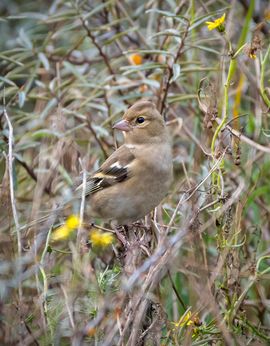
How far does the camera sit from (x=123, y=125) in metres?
4.80

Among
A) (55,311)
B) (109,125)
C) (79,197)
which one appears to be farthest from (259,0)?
(55,311)

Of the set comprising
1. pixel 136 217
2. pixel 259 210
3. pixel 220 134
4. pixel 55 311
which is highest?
pixel 220 134

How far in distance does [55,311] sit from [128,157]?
1618 mm

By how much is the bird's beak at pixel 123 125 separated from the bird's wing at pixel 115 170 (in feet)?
0.43

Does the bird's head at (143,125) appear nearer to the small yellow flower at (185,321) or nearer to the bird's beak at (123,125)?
the bird's beak at (123,125)

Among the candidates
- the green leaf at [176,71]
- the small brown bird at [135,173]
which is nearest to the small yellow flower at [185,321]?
the small brown bird at [135,173]

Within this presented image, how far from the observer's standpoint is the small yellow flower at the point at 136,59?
19.4 feet

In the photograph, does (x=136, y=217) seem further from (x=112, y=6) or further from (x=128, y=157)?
(x=112, y=6)

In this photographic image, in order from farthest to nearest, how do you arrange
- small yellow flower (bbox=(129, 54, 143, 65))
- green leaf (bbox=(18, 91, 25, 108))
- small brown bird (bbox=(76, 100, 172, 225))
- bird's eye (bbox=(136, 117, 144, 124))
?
1. small yellow flower (bbox=(129, 54, 143, 65))
2. green leaf (bbox=(18, 91, 25, 108))
3. bird's eye (bbox=(136, 117, 144, 124))
4. small brown bird (bbox=(76, 100, 172, 225))

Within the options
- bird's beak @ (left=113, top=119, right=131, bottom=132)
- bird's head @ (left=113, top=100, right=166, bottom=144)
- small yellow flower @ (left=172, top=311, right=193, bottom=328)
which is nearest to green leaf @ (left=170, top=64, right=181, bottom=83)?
bird's head @ (left=113, top=100, right=166, bottom=144)

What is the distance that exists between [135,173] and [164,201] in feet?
1.73

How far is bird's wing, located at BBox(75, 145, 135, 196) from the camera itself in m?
4.70

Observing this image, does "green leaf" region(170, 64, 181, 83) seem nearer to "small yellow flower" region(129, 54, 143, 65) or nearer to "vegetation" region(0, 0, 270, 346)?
"vegetation" region(0, 0, 270, 346)

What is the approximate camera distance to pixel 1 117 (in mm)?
5168
